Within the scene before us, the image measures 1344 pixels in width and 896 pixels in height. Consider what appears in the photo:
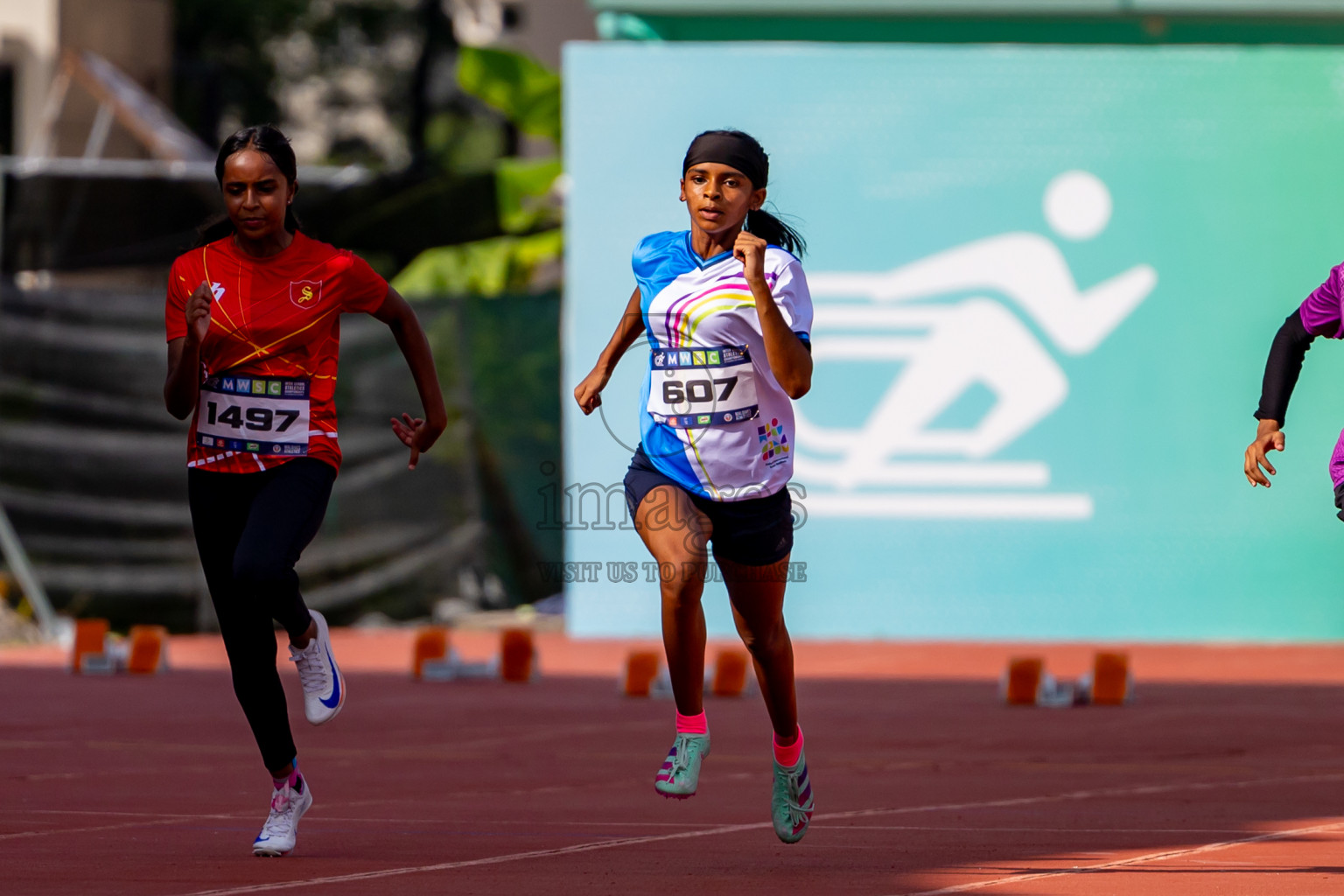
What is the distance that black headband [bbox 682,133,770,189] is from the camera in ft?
19.6

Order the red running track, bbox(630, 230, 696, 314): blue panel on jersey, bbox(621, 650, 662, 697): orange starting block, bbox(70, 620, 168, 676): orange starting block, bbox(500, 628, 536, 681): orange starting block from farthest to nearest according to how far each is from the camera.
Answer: bbox(70, 620, 168, 676): orange starting block < bbox(500, 628, 536, 681): orange starting block < bbox(621, 650, 662, 697): orange starting block < bbox(630, 230, 696, 314): blue panel on jersey < the red running track

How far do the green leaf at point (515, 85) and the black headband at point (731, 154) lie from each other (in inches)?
535

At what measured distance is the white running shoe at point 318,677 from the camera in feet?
20.3

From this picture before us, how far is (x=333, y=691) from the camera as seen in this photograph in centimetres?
621

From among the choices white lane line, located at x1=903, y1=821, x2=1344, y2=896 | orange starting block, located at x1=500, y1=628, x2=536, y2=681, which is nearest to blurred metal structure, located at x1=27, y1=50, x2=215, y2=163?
orange starting block, located at x1=500, y1=628, x2=536, y2=681

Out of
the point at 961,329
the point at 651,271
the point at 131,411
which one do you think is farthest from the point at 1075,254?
the point at 651,271

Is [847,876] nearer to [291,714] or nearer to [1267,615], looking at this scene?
[291,714]

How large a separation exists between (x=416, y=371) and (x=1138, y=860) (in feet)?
8.53

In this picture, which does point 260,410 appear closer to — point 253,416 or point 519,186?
point 253,416

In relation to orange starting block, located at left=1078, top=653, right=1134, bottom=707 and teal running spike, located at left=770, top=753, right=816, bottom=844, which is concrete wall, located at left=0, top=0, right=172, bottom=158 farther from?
teal running spike, located at left=770, top=753, right=816, bottom=844

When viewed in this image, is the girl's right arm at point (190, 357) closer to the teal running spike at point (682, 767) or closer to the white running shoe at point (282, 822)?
the white running shoe at point (282, 822)

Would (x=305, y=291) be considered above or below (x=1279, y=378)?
above

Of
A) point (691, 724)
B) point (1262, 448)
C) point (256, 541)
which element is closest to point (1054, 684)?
point (1262, 448)

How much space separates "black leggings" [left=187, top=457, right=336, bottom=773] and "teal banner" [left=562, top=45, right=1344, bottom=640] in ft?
30.1
